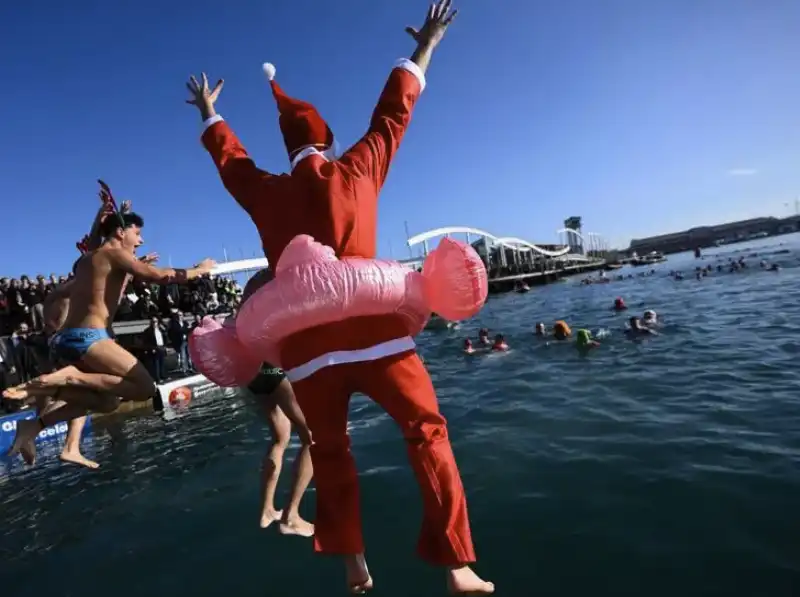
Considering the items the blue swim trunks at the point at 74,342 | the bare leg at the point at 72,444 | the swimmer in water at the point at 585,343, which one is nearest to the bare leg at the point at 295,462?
the blue swim trunks at the point at 74,342

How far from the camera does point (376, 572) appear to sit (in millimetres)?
4105

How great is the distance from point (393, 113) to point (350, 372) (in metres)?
1.55

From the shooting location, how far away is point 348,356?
2559mm

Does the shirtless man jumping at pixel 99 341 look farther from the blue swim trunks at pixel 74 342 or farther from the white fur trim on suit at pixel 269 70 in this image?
the white fur trim on suit at pixel 269 70

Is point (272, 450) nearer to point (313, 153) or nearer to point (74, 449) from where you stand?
point (313, 153)

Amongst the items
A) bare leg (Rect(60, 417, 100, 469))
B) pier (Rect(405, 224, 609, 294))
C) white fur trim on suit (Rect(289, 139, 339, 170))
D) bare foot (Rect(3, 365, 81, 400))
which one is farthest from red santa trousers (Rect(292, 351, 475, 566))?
pier (Rect(405, 224, 609, 294))

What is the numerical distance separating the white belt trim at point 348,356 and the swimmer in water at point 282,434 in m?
1.48

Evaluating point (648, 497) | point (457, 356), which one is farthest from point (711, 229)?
point (648, 497)

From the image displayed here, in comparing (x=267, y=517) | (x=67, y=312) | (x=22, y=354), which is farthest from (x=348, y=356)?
(x=22, y=354)

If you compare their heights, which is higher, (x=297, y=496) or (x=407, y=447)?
(x=407, y=447)

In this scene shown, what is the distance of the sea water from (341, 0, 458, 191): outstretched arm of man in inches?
125

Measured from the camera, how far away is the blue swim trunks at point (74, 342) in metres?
4.42

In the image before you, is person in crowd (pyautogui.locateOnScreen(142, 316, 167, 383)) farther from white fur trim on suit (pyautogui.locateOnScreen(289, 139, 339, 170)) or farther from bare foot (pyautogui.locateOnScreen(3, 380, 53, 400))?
white fur trim on suit (pyautogui.locateOnScreen(289, 139, 339, 170))

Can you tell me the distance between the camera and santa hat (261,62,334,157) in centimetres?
291
